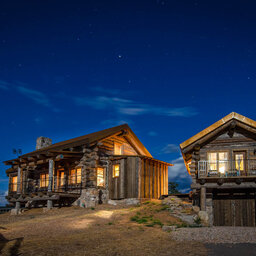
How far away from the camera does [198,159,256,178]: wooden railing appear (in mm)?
17609

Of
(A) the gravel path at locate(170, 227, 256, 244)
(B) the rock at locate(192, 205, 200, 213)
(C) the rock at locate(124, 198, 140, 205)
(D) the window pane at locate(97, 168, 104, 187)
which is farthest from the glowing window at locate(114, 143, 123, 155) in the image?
(A) the gravel path at locate(170, 227, 256, 244)

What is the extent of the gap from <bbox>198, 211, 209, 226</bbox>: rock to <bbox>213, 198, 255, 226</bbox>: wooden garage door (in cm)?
148

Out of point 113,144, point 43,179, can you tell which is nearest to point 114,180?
point 113,144

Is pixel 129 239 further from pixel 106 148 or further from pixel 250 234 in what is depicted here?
pixel 106 148

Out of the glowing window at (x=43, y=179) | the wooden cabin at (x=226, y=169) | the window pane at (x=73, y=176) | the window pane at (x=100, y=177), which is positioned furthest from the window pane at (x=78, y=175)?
the wooden cabin at (x=226, y=169)

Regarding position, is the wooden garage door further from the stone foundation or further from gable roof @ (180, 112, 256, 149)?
the stone foundation

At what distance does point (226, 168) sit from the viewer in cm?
1834

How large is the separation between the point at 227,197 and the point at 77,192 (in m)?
12.7

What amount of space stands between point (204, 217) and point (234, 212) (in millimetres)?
2367

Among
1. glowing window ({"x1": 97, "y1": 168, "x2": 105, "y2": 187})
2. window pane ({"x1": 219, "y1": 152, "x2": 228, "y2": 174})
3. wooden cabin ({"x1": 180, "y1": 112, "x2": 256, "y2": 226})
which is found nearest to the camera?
wooden cabin ({"x1": 180, "y1": 112, "x2": 256, "y2": 226})

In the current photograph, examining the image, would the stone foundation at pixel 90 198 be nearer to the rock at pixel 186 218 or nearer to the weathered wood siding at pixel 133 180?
the weathered wood siding at pixel 133 180

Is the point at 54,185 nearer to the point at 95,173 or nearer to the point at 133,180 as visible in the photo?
the point at 95,173

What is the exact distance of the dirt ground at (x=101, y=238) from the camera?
9859 mm

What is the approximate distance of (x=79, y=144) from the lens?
24.1 metres
